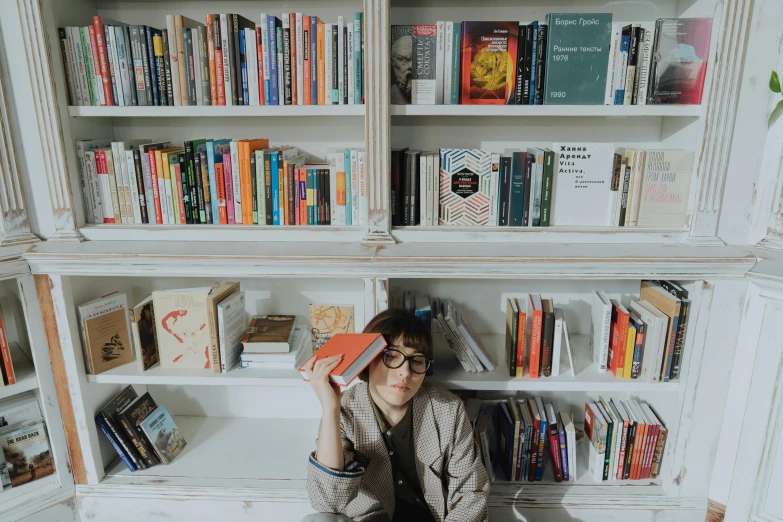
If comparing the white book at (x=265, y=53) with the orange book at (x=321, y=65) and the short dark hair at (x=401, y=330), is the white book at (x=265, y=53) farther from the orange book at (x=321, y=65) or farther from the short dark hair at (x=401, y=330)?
the short dark hair at (x=401, y=330)

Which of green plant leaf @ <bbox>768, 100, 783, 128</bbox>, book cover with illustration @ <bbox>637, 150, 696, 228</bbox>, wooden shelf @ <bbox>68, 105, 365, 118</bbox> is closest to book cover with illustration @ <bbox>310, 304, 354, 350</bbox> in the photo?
wooden shelf @ <bbox>68, 105, 365, 118</bbox>

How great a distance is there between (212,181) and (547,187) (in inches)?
41.9

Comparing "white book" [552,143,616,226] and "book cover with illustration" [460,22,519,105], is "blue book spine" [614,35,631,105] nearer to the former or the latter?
"white book" [552,143,616,226]

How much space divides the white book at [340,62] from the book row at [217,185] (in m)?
0.17

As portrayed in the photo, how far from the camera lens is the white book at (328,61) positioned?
A: 1.54m

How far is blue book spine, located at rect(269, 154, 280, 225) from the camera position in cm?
165

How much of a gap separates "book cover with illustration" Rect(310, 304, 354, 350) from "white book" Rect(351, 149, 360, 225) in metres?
0.42

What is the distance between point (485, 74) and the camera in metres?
1.57

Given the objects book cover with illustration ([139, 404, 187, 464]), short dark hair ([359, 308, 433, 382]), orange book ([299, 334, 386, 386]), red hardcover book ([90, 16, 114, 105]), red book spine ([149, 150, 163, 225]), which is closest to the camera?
orange book ([299, 334, 386, 386])

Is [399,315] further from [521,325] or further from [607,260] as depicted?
[607,260]

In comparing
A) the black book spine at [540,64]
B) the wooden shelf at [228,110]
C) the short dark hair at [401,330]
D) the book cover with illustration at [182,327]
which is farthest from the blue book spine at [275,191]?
the black book spine at [540,64]

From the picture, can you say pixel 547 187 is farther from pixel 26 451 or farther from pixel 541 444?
pixel 26 451

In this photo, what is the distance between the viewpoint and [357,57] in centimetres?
154

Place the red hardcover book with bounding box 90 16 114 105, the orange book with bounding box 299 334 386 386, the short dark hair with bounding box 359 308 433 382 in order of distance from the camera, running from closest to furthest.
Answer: the orange book with bounding box 299 334 386 386, the short dark hair with bounding box 359 308 433 382, the red hardcover book with bounding box 90 16 114 105
